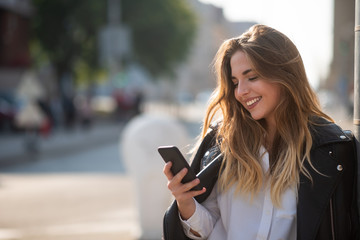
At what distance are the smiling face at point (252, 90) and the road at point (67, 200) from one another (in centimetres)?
456

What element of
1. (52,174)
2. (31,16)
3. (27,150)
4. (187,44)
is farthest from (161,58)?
(52,174)

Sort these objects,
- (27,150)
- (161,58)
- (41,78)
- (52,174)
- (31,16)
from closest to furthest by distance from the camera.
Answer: (52,174), (27,150), (31,16), (161,58), (41,78)

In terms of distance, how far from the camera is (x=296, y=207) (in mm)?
2395

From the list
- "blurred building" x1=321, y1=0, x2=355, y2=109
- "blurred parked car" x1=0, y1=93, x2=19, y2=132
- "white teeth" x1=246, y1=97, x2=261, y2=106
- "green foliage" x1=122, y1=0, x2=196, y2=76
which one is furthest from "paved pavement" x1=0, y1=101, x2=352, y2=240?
"green foliage" x1=122, y1=0, x2=196, y2=76

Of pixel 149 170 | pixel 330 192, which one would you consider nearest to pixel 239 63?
pixel 330 192

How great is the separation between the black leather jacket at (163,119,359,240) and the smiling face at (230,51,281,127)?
0.25m

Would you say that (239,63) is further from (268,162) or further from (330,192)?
(330,192)

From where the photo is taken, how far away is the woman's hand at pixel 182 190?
7.89ft

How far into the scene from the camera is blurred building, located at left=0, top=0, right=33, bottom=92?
33719mm

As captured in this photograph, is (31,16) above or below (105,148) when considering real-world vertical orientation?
above

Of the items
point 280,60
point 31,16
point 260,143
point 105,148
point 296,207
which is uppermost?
point 31,16

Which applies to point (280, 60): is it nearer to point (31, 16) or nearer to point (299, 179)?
point (299, 179)

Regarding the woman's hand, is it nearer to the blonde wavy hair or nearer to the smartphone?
the smartphone

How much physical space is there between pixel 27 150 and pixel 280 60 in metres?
16.1
